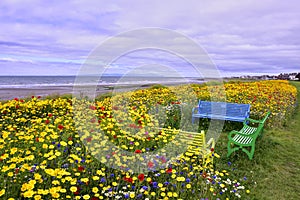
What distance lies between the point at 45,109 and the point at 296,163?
6.52 meters

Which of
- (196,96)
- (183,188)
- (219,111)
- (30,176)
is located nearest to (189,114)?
(219,111)

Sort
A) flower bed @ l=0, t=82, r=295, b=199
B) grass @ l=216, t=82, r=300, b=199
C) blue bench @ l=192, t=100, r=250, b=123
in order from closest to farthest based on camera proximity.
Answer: flower bed @ l=0, t=82, r=295, b=199 < grass @ l=216, t=82, r=300, b=199 < blue bench @ l=192, t=100, r=250, b=123

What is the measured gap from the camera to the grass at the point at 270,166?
13.4 ft

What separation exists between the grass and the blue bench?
0.81 m

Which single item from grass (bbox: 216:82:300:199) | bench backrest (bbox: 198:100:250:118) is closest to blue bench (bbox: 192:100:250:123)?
bench backrest (bbox: 198:100:250:118)

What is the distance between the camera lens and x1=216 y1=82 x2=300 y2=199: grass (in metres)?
4.09

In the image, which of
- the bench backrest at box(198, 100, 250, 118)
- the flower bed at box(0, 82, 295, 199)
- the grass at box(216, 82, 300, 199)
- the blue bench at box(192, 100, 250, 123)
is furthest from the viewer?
the bench backrest at box(198, 100, 250, 118)

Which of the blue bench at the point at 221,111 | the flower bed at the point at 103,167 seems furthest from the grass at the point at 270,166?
the blue bench at the point at 221,111

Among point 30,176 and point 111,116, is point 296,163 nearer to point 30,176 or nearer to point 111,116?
point 111,116

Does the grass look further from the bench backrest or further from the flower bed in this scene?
the bench backrest

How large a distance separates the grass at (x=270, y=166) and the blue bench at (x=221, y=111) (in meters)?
0.81

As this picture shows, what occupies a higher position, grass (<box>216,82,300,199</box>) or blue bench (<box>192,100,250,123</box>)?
blue bench (<box>192,100,250,123</box>)

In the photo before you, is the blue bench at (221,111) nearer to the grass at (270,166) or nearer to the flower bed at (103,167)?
the grass at (270,166)

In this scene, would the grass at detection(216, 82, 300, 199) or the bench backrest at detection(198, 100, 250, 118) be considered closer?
the grass at detection(216, 82, 300, 199)
